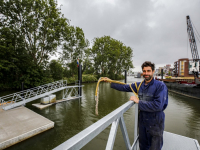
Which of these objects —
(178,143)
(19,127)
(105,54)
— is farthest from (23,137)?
(105,54)

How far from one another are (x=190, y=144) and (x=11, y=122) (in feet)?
27.9

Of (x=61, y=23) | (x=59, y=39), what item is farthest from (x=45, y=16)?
(x=59, y=39)

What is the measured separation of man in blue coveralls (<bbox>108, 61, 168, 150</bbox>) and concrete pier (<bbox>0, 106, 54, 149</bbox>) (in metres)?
5.66

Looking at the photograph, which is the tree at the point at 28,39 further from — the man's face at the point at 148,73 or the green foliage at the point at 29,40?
the man's face at the point at 148,73

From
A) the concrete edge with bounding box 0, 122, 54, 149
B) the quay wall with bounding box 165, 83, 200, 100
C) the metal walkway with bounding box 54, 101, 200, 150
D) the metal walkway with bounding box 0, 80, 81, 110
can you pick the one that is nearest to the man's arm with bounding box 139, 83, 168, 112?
the metal walkway with bounding box 54, 101, 200, 150

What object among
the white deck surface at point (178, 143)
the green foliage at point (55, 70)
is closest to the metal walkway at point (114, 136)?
the white deck surface at point (178, 143)

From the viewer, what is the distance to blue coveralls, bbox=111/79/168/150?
1.87 metres

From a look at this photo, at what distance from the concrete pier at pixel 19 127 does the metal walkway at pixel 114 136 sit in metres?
5.52

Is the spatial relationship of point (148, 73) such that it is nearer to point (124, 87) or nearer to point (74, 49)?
point (124, 87)

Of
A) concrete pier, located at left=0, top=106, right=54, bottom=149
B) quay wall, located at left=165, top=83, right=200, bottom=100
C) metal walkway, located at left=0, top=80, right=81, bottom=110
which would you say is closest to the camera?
concrete pier, located at left=0, top=106, right=54, bottom=149

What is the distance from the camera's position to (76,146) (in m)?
0.82

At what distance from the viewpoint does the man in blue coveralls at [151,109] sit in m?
1.88

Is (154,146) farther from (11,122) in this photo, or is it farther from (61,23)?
(61,23)

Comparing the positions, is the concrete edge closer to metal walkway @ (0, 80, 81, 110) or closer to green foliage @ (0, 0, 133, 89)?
metal walkway @ (0, 80, 81, 110)
